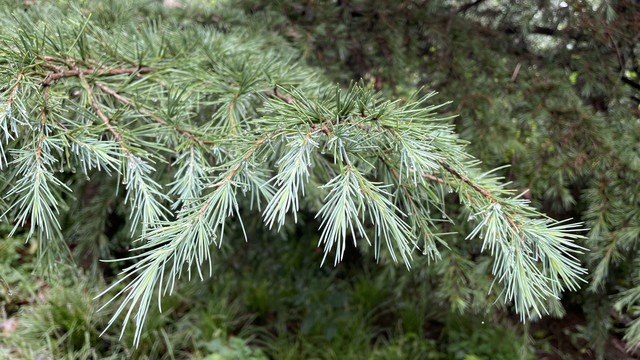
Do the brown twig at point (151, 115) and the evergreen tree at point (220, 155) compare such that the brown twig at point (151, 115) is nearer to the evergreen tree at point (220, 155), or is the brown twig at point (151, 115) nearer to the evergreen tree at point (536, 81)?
the evergreen tree at point (220, 155)

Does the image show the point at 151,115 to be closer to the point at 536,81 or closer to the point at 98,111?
the point at 98,111

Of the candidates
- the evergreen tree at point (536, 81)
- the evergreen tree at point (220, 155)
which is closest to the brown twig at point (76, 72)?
the evergreen tree at point (220, 155)

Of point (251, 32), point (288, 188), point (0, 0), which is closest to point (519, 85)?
point (251, 32)

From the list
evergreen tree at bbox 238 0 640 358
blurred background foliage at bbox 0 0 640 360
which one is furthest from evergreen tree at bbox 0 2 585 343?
evergreen tree at bbox 238 0 640 358

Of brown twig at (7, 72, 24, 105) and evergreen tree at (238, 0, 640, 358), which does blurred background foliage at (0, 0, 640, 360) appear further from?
brown twig at (7, 72, 24, 105)

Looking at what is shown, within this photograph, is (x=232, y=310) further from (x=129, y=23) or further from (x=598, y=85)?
(x=598, y=85)

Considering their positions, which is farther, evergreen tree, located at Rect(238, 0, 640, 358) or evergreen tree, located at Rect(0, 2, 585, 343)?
evergreen tree, located at Rect(238, 0, 640, 358)

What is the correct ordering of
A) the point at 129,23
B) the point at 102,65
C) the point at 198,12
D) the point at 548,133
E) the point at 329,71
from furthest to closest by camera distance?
1. the point at 198,12
2. the point at 329,71
3. the point at 548,133
4. the point at 129,23
5. the point at 102,65

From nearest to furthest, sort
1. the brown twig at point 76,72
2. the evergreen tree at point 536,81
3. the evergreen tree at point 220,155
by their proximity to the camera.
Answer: the evergreen tree at point 220,155 < the brown twig at point 76,72 < the evergreen tree at point 536,81

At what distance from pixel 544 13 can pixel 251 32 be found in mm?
798

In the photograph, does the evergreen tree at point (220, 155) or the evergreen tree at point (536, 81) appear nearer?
the evergreen tree at point (220, 155)

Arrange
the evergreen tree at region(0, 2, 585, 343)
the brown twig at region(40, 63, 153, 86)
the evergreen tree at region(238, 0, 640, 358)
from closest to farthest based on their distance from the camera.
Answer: the evergreen tree at region(0, 2, 585, 343)
the brown twig at region(40, 63, 153, 86)
the evergreen tree at region(238, 0, 640, 358)

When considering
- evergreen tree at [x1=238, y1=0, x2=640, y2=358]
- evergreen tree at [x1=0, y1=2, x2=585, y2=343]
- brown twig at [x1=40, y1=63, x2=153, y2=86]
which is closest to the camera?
evergreen tree at [x1=0, y1=2, x2=585, y2=343]

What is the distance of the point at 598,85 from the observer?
106 centimetres
